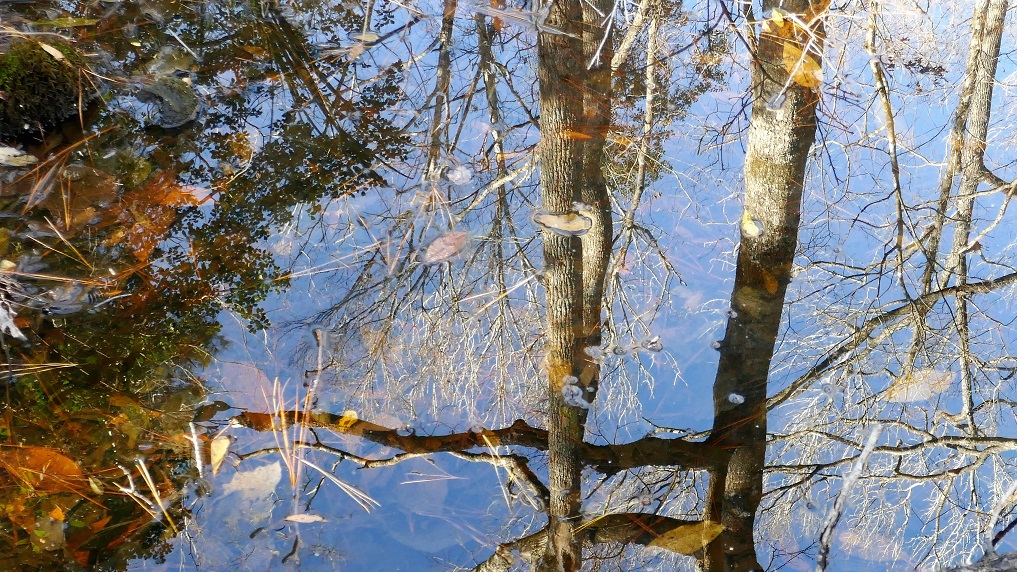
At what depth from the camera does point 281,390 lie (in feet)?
6.93

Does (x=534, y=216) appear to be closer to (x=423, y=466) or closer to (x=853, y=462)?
(x=423, y=466)

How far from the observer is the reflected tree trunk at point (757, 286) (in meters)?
2.09

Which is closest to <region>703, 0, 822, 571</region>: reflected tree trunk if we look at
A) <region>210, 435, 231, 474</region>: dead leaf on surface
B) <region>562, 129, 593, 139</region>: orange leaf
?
<region>562, 129, 593, 139</region>: orange leaf

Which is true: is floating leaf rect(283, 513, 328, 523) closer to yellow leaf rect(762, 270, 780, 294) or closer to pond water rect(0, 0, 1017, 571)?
pond water rect(0, 0, 1017, 571)

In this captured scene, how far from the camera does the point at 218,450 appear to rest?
1968 mm

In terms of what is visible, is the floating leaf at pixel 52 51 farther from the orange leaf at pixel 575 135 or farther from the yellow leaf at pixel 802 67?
the yellow leaf at pixel 802 67

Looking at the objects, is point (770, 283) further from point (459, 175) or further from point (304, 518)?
point (304, 518)

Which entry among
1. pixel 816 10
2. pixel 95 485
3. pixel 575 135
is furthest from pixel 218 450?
pixel 816 10

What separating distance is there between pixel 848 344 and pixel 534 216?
1.32 metres

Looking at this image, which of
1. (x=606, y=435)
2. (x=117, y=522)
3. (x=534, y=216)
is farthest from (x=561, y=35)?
(x=117, y=522)

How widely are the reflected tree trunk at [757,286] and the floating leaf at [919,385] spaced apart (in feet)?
1.46

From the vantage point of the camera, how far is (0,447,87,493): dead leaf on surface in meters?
1.84

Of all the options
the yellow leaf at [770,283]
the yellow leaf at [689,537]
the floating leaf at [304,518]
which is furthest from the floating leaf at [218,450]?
the yellow leaf at [770,283]

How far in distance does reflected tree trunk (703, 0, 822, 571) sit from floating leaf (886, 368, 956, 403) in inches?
17.5
